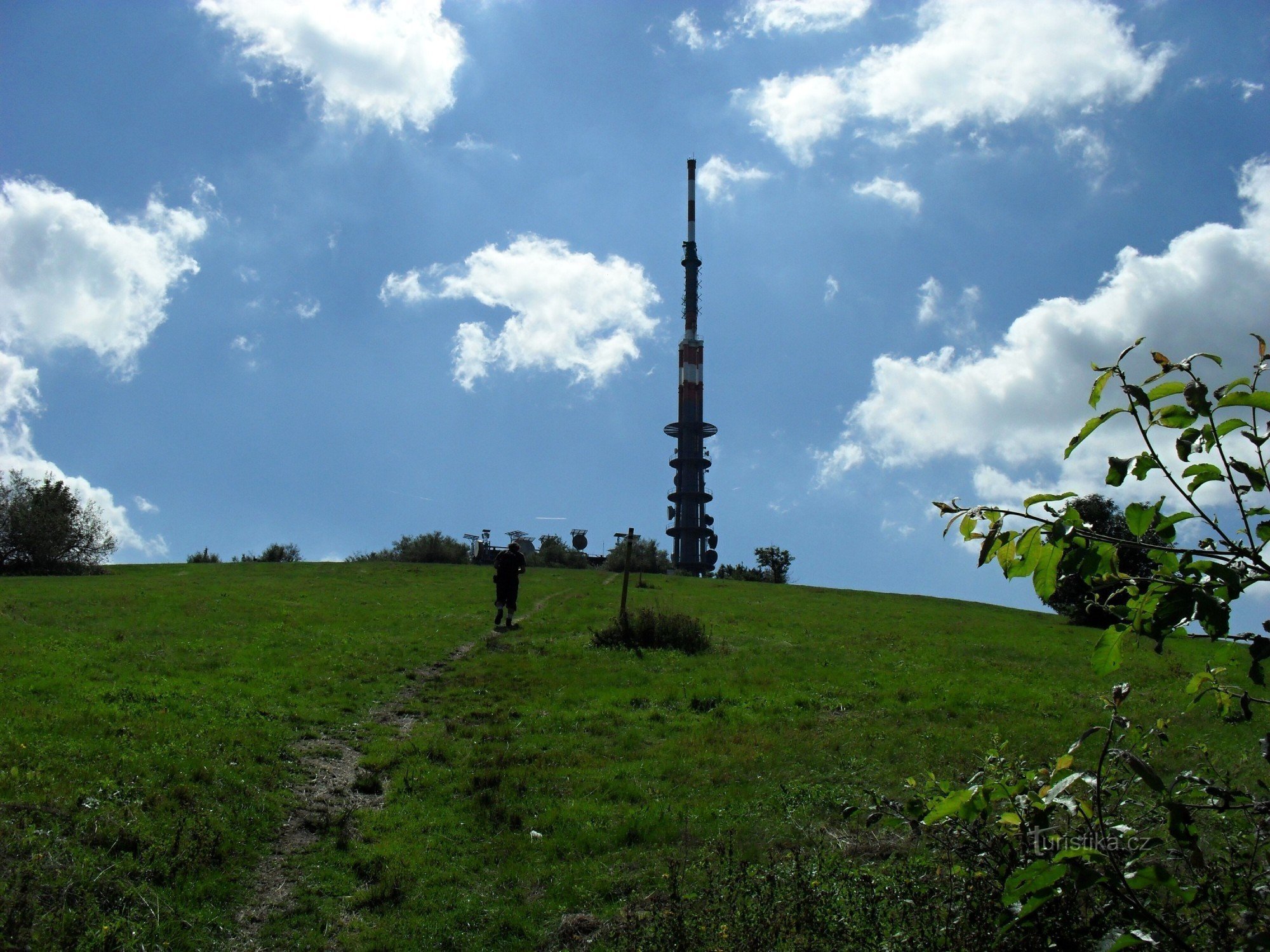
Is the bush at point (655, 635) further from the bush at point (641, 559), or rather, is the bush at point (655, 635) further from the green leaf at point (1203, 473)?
the bush at point (641, 559)

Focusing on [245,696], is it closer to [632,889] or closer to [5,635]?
[5,635]

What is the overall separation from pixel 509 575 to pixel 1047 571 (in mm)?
28472

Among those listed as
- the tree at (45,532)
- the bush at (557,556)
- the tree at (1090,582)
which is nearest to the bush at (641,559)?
the bush at (557,556)

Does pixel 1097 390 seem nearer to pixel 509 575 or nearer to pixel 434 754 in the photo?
pixel 434 754

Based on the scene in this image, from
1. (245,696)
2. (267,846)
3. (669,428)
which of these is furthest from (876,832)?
(669,428)

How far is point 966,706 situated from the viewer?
59.4 feet

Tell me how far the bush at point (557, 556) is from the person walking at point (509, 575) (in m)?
56.7

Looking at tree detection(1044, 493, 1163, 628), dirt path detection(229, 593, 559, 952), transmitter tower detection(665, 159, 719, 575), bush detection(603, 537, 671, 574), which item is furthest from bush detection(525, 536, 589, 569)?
tree detection(1044, 493, 1163, 628)

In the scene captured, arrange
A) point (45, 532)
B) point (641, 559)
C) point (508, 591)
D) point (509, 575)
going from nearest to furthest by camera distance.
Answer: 1. point (509, 575)
2. point (508, 591)
3. point (45, 532)
4. point (641, 559)

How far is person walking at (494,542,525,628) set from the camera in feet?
98.3

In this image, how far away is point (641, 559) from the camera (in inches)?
3509

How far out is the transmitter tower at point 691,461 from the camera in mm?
126438

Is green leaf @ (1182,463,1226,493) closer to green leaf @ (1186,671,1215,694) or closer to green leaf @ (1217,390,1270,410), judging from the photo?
green leaf @ (1217,390,1270,410)

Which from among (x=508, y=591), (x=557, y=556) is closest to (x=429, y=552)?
(x=557, y=556)
